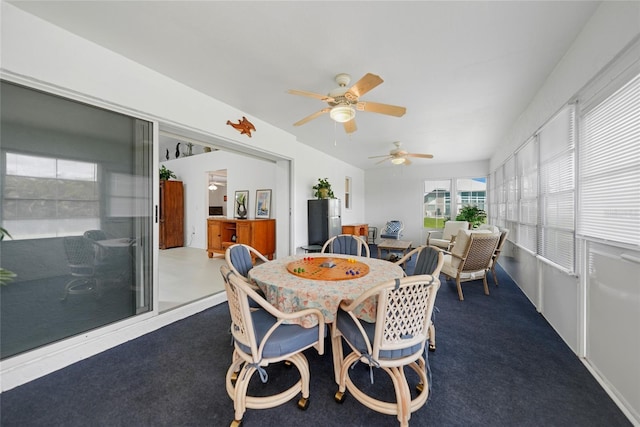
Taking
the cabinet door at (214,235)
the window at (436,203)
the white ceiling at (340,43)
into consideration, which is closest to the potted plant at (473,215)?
the window at (436,203)

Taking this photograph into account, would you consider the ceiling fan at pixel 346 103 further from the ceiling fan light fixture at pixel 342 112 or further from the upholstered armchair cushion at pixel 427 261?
the upholstered armchair cushion at pixel 427 261

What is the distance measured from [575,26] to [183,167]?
8.08m

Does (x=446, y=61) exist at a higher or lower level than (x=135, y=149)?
higher

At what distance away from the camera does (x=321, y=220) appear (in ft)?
16.4

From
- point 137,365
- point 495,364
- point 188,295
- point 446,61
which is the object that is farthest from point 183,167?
point 495,364

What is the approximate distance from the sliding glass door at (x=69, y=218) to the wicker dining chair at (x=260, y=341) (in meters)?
1.52

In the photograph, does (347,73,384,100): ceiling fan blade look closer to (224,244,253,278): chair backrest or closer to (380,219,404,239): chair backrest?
(224,244,253,278): chair backrest

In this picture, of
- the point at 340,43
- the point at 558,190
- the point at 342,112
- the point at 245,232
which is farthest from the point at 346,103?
the point at 245,232

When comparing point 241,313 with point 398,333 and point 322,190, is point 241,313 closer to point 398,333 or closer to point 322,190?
point 398,333

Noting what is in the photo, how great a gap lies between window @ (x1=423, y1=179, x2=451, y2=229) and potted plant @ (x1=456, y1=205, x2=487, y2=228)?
78 cm

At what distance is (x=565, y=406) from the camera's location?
148 centimetres

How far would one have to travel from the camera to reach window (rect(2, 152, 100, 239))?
1670 mm

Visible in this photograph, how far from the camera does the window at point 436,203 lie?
23.7 ft

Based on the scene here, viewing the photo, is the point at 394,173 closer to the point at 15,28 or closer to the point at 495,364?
the point at 495,364
